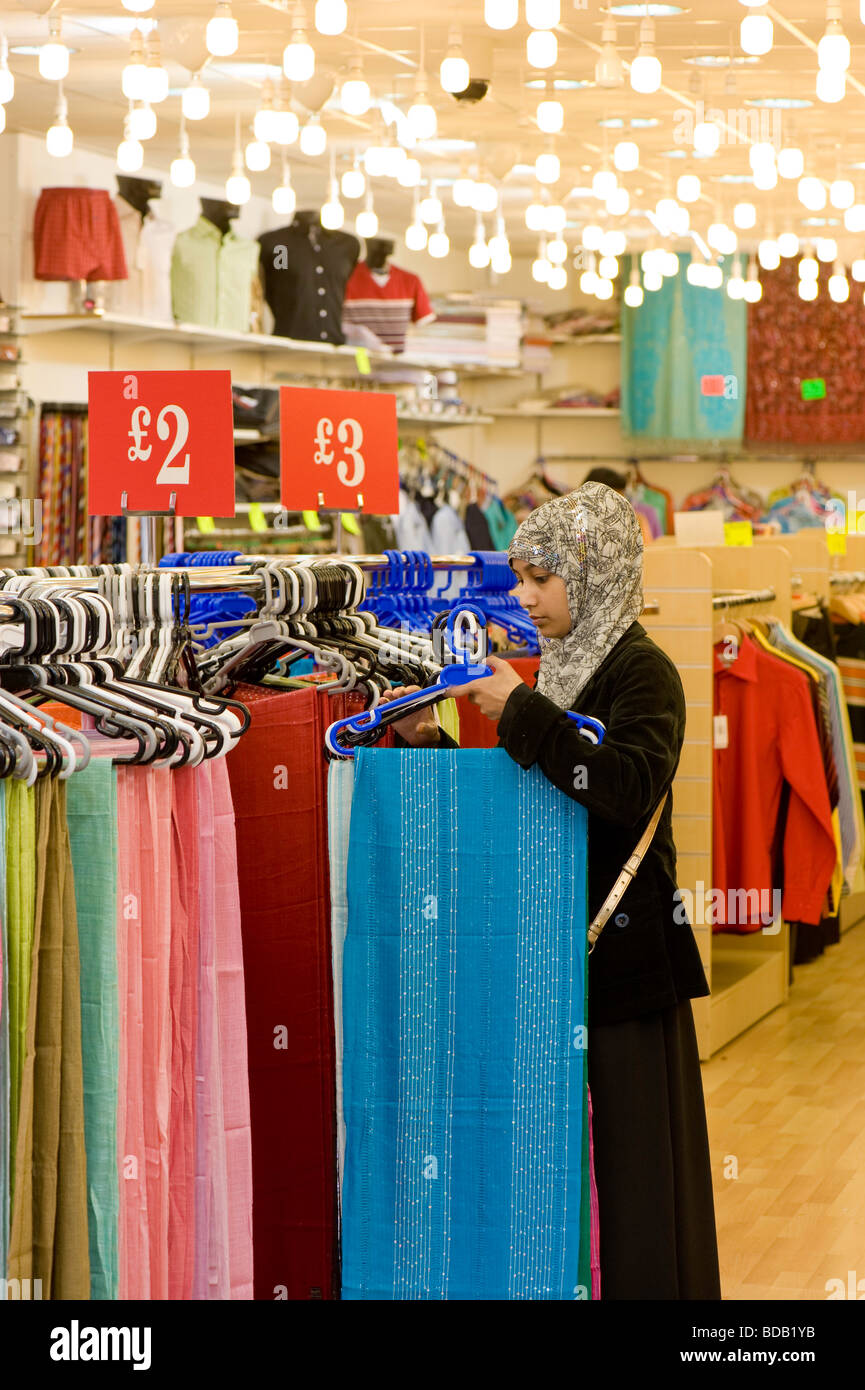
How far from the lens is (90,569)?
2.93m

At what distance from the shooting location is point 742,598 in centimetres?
557

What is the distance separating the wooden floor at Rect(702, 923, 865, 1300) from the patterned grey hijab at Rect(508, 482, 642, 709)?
65.0 inches

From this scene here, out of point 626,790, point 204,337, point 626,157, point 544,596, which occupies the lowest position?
point 626,790

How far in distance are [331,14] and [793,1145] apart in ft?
10.7

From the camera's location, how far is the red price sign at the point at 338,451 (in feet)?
12.2

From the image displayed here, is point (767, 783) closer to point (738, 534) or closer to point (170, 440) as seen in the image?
point (738, 534)

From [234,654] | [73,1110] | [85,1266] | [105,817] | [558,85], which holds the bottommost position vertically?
[85,1266]

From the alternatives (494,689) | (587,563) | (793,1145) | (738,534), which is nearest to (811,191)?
(738,534)

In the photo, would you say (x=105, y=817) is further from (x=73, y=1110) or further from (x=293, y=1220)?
(x=293, y=1220)

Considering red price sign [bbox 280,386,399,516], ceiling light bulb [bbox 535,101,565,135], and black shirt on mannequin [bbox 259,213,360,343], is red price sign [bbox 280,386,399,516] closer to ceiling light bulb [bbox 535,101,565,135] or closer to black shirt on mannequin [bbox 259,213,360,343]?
ceiling light bulb [bbox 535,101,565,135]

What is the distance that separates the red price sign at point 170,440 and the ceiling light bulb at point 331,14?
1773 millimetres

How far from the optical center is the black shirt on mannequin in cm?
955
